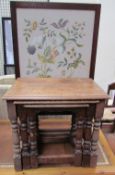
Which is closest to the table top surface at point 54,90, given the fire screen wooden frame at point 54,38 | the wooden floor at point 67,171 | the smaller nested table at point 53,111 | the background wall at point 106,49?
the smaller nested table at point 53,111

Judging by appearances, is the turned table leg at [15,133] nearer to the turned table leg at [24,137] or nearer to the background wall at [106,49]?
the turned table leg at [24,137]

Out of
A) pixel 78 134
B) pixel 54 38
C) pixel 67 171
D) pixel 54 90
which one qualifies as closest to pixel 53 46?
pixel 54 38

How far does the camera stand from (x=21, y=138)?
94 centimetres

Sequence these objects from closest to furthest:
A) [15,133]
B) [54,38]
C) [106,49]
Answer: [15,133] → [54,38] → [106,49]

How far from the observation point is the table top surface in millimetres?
839

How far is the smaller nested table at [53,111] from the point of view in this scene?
0.84 metres

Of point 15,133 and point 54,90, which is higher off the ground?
point 54,90

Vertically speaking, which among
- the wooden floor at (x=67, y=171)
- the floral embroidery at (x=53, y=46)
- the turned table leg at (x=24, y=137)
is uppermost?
the floral embroidery at (x=53, y=46)

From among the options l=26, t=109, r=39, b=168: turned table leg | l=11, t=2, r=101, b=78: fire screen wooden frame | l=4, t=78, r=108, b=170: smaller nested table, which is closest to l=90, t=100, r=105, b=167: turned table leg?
l=4, t=78, r=108, b=170: smaller nested table

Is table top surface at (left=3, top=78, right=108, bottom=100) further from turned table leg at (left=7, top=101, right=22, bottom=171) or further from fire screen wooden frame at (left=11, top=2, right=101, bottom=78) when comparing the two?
fire screen wooden frame at (left=11, top=2, right=101, bottom=78)

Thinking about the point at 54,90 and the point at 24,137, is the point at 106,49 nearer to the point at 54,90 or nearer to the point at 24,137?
the point at 54,90

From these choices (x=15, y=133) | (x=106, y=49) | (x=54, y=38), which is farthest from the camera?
(x=106, y=49)

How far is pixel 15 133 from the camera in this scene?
91 centimetres

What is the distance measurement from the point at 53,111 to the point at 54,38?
54cm
